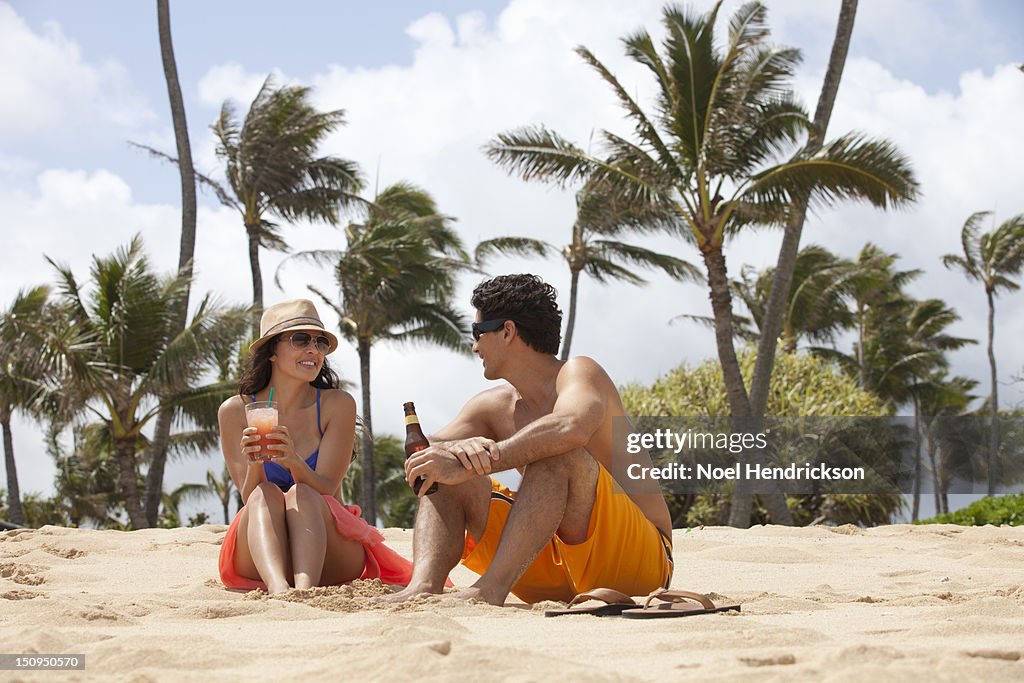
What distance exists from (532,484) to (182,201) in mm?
14770

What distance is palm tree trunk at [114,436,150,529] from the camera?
15398mm

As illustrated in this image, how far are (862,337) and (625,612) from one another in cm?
Answer: 3119

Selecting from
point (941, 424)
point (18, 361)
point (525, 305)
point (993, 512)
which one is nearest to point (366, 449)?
point (18, 361)

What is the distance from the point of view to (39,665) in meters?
2.13

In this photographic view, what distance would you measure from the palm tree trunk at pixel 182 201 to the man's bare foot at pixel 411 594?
43.8ft

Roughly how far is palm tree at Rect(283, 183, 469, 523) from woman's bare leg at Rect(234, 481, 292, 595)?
53.8 feet

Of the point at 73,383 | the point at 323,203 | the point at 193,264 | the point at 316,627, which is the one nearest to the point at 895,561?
the point at 316,627

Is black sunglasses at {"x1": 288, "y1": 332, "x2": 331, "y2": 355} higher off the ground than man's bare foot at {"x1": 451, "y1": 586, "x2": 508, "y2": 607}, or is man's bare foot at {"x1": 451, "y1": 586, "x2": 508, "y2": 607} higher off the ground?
black sunglasses at {"x1": 288, "y1": 332, "x2": 331, "y2": 355}

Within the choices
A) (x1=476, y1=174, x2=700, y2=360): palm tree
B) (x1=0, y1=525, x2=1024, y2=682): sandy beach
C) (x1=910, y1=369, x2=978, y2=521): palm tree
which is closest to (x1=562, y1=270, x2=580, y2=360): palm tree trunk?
(x1=476, y1=174, x2=700, y2=360): palm tree

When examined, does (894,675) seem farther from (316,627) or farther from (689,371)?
(689,371)

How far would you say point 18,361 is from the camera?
14312 mm

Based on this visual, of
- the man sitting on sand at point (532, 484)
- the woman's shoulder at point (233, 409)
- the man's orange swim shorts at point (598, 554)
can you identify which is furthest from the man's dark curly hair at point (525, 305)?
the woman's shoulder at point (233, 409)

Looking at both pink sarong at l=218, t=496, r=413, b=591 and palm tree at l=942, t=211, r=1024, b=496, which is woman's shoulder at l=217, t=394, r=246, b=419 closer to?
pink sarong at l=218, t=496, r=413, b=591

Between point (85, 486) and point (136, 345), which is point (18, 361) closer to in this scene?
point (136, 345)
